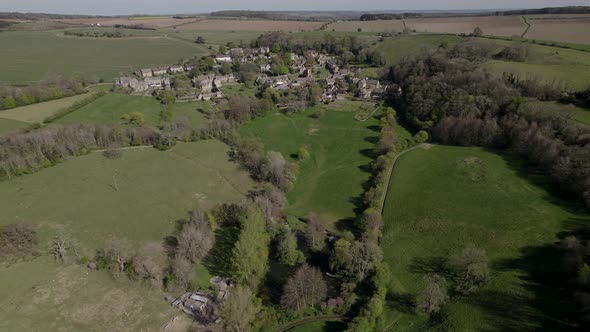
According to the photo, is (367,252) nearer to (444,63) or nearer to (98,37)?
(444,63)

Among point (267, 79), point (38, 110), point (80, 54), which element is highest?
point (80, 54)

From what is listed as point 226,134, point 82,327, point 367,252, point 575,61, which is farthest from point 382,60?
point 82,327

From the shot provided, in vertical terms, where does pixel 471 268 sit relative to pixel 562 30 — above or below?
below

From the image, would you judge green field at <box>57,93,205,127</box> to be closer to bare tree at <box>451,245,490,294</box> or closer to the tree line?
the tree line

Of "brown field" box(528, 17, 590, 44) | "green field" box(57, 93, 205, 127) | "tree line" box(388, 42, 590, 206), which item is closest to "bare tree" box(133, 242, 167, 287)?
"green field" box(57, 93, 205, 127)

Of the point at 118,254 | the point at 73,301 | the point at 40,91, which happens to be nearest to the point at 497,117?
the point at 118,254

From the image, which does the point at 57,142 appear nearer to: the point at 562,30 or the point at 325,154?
the point at 325,154
